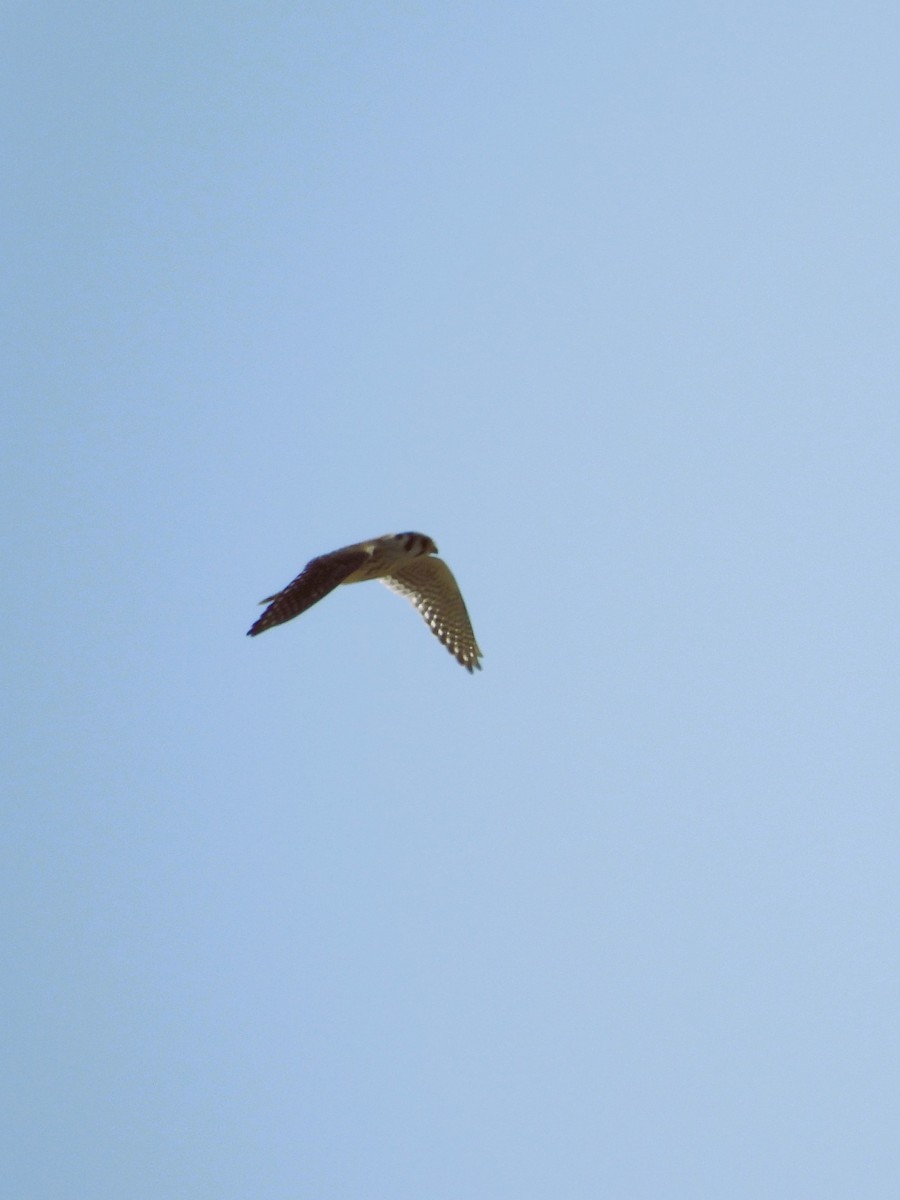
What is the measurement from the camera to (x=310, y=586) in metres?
11.6

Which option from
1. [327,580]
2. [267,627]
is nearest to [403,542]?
[327,580]

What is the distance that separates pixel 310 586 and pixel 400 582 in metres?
2.63

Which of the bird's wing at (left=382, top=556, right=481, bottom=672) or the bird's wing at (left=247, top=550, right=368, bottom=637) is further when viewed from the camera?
the bird's wing at (left=382, top=556, right=481, bottom=672)

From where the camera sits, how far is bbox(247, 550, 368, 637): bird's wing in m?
11.1

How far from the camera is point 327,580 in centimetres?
1183

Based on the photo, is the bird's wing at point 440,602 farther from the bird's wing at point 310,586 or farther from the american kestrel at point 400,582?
the bird's wing at point 310,586

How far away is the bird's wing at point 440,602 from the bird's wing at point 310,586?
130 cm

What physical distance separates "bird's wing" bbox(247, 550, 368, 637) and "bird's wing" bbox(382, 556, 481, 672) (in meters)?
1.30

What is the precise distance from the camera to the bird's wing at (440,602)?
13.9 meters

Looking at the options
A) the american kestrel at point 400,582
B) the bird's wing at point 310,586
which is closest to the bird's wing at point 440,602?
the american kestrel at point 400,582

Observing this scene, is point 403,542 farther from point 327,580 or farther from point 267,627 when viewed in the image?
point 267,627

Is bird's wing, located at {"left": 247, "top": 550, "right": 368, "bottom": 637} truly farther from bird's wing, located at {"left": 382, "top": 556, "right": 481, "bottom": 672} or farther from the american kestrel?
bird's wing, located at {"left": 382, "top": 556, "right": 481, "bottom": 672}

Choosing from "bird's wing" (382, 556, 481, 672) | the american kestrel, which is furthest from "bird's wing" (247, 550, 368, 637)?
"bird's wing" (382, 556, 481, 672)

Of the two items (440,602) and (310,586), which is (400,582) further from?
(310,586)
